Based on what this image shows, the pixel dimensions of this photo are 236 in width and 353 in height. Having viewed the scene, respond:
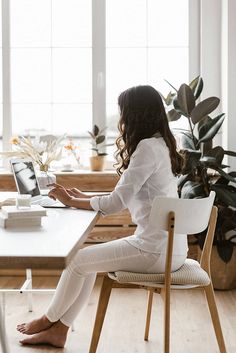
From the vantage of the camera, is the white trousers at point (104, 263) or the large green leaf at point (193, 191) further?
the large green leaf at point (193, 191)

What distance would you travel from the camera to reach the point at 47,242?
2.04 m

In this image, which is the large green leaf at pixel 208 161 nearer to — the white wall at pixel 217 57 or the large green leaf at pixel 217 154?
the large green leaf at pixel 217 154

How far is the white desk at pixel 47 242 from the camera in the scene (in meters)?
1.81

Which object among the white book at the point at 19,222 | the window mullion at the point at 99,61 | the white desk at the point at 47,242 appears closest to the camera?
the white desk at the point at 47,242

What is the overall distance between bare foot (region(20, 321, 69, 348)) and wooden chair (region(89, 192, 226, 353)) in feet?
1.32

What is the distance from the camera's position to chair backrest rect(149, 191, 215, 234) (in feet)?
7.80

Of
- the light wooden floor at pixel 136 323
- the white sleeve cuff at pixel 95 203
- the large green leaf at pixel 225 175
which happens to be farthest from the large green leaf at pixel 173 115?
the white sleeve cuff at pixel 95 203

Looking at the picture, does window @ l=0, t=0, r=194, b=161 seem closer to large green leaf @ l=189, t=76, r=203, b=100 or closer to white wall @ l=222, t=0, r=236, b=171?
white wall @ l=222, t=0, r=236, b=171

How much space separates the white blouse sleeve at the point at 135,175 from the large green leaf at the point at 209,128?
4.28 feet

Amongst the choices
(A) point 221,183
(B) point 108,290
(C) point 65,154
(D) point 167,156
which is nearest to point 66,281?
(B) point 108,290

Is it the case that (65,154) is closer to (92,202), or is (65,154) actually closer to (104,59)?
(104,59)

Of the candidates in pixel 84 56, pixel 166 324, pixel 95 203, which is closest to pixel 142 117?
pixel 95 203

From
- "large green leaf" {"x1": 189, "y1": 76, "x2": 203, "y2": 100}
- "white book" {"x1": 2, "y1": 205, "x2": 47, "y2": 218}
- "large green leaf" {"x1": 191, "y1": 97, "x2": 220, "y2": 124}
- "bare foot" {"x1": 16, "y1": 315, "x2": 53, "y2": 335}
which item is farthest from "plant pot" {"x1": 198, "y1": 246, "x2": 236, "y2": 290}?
"white book" {"x1": 2, "y1": 205, "x2": 47, "y2": 218}

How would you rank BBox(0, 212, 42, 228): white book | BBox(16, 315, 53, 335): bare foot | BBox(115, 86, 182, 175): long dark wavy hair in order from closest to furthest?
BBox(0, 212, 42, 228): white book → BBox(115, 86, 182, 175): long dark wavy hair → BBox(16, 315, 53, 335): bare foot
